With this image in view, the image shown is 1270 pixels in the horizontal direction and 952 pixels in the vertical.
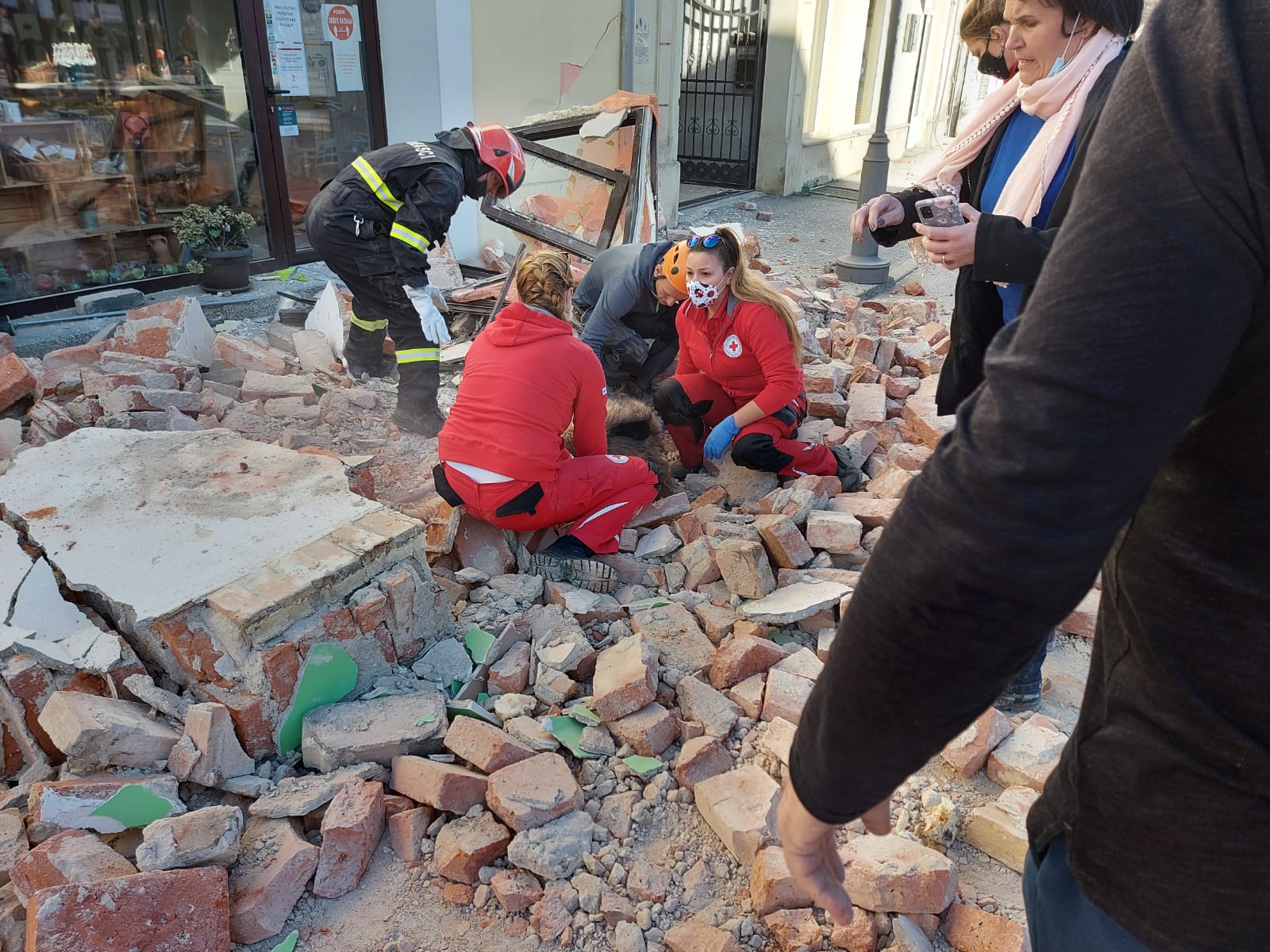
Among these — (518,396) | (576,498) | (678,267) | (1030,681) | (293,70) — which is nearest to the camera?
(1030,681)

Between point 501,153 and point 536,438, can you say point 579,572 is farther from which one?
point 501,153

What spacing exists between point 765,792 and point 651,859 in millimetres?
337

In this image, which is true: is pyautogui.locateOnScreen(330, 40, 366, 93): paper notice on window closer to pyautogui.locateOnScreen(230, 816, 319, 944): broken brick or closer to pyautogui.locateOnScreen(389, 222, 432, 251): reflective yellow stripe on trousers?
pyautogui.locateOnScreen(389, 222, 432, 251): reflective yellow stripe on trousers

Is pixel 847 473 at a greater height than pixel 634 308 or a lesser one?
lesser

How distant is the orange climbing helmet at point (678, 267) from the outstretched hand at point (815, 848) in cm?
342

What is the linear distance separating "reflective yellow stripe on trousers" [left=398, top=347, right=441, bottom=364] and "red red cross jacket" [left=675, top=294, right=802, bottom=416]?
1.33 meters

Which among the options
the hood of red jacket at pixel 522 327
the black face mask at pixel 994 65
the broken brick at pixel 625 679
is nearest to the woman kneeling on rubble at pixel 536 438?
the hood of red jacket at pixel 522 327

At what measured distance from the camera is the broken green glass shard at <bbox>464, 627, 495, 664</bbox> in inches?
114

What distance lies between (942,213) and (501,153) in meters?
3.35

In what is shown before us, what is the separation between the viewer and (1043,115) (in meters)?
2.34

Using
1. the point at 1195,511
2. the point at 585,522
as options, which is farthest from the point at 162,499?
the point at 1195,511

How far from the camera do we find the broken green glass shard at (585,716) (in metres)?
2.63

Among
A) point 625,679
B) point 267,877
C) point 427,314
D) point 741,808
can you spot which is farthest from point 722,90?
point 267,877

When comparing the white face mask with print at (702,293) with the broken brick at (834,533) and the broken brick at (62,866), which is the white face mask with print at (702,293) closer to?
the broken brick at (834,533)
